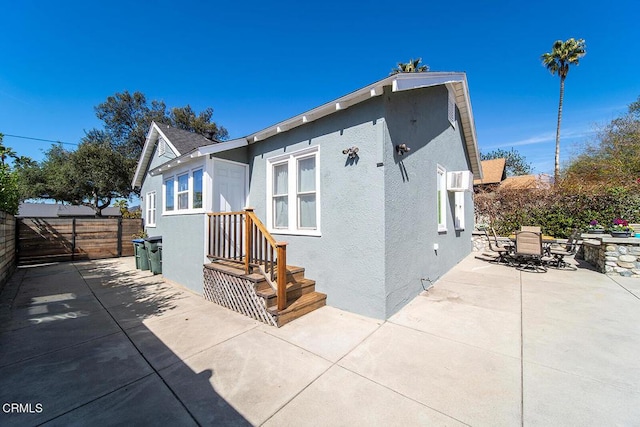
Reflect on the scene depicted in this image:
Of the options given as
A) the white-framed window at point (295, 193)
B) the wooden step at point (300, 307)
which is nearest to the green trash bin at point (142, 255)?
the white-framed window at point (295, 193)

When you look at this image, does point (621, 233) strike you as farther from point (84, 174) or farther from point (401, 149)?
point (84, 174)

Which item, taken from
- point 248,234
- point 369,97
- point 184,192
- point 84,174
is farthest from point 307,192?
point 84,174

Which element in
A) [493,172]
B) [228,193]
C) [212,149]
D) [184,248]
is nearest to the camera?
[212,149]

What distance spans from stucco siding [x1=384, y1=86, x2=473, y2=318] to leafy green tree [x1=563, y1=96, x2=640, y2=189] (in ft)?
32.2

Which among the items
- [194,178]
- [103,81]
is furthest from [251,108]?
Result: [194,178]

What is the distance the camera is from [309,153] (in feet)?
16.4

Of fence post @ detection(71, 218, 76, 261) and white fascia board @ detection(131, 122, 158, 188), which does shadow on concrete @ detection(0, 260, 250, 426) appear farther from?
white fascia board @ detection(131, 122, 158, 188)

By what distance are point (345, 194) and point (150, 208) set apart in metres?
11.8

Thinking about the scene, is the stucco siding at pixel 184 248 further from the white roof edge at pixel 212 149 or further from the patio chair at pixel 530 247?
the patio chair at pixel 530 247

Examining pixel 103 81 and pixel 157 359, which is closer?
pixel 157 359

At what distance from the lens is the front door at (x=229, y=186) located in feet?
19.1

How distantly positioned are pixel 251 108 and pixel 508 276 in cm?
1446

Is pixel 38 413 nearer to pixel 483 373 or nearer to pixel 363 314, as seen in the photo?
pixel 363 314

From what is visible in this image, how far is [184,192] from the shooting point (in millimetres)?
6543
